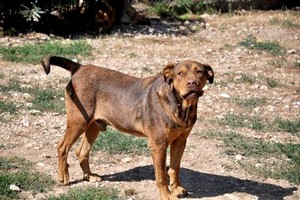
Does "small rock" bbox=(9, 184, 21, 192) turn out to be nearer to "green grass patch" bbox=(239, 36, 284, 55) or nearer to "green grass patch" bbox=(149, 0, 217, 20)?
"green grass patch" bbox=(239, 36, 284, 55)

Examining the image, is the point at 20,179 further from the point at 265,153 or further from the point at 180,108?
the point at 265,153

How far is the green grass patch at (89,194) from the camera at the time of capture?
607 centimetres

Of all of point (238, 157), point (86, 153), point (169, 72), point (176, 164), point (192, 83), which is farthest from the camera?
point (238, 157)

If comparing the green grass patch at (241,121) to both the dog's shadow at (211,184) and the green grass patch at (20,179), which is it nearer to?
the dog's shadow at (211,184)

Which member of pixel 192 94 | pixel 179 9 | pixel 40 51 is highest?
pixel 192 94

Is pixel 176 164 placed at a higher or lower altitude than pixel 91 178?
higher

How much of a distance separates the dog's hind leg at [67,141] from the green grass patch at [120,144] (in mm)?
1019

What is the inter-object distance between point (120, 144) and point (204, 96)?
247 centimetres

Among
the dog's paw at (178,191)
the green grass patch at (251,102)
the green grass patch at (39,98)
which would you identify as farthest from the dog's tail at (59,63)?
the green grass patch at (251,102)

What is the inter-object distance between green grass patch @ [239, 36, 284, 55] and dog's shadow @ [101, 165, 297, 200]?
564cm

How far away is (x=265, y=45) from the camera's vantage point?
12.3 meters

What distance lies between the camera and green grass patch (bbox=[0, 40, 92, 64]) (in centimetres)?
1098

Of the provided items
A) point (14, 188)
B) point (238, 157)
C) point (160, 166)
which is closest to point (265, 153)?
point (238, 157)

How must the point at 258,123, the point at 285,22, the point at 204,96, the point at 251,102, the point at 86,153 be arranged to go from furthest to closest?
the point at 285,22 → the point at 204,96 → the point at 251,102 → the point at 258,123 → the point at 86,153
